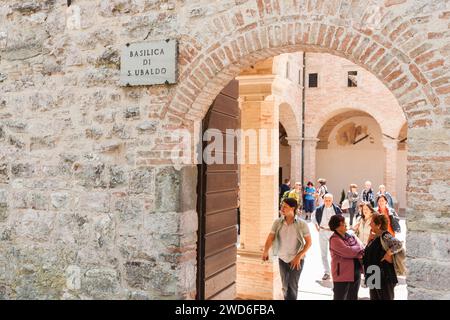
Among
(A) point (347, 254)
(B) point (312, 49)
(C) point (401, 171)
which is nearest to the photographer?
(B) point (312, 49)

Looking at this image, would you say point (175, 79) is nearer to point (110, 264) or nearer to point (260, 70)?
point (110, 264)

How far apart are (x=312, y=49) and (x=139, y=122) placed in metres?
1.63

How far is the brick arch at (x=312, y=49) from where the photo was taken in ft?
10.3

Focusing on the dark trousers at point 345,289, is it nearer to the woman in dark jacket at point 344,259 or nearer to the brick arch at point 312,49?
the woman in dark jacket at point 344,259

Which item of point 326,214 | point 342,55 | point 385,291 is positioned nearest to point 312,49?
point 342,55

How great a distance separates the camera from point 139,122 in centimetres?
406

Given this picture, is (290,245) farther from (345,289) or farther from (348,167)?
(348,167)

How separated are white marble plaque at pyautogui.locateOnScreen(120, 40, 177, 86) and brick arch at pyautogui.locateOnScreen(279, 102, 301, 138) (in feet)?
40.1

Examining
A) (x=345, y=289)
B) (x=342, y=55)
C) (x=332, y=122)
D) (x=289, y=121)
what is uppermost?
(x=332, y=122)

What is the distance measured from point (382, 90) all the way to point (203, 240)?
14.0 metres

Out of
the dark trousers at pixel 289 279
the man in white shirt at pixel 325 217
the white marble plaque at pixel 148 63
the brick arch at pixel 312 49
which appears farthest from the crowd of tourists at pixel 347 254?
the white marble plaque at pixel 148 63

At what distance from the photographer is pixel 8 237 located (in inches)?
181

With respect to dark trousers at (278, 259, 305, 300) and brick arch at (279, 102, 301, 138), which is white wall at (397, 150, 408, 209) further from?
dark trousers at (278, 259, 305, 300)

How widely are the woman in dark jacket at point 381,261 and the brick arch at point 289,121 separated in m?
11.9
